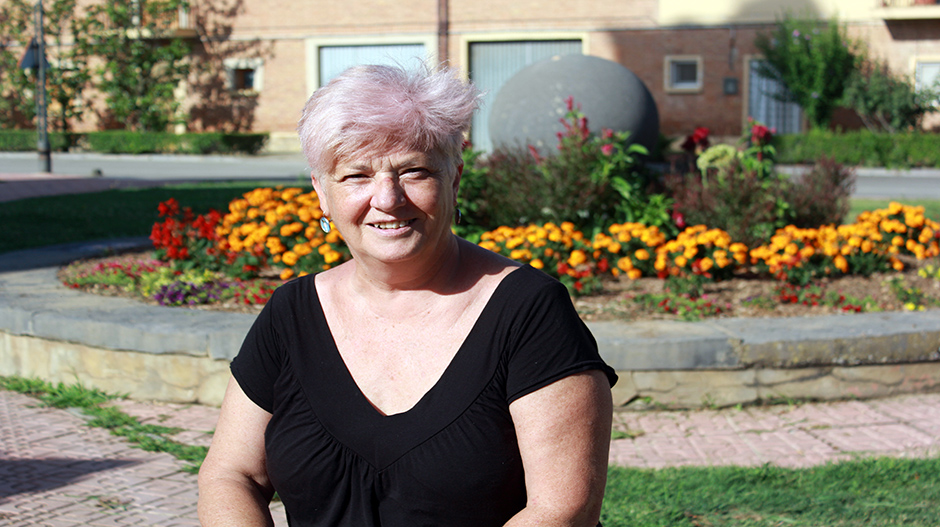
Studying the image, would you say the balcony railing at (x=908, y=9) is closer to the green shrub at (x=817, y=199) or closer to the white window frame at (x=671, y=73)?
the white window frame at (x=671, y=73)

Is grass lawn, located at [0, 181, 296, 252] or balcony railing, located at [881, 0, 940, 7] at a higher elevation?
balcony railing, located at [881, 0, 940, 7]

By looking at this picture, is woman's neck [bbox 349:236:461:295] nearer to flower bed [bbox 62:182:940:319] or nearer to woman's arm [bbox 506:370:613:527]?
woman's arm [bbox 506:370:613:527]

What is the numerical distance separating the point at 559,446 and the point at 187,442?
8.09 feet

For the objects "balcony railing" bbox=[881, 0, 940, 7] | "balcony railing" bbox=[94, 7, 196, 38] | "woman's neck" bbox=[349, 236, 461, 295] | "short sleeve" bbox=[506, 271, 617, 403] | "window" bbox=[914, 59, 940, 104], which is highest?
"balcony railing" bbox=[94, 7, 196, 38]

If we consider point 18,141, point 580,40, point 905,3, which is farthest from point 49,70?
point 905,3

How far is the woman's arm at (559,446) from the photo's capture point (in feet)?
5.29

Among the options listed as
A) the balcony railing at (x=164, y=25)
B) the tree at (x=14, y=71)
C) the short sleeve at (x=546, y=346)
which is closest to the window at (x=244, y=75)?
the balcony railing at (x=164, y=25)

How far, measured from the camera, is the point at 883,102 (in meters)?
22.2

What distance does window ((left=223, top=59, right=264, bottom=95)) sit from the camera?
89.9 ft

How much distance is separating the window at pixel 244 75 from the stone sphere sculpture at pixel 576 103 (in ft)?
72.1

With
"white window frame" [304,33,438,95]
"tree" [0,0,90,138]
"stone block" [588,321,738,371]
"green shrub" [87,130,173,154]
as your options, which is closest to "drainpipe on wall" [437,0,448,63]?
"white window frame" [304,33,438,95]

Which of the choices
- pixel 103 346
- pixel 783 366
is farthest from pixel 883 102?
pixel 103 346

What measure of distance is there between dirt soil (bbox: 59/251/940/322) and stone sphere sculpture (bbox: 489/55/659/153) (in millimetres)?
1594

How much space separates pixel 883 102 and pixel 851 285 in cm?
1919
